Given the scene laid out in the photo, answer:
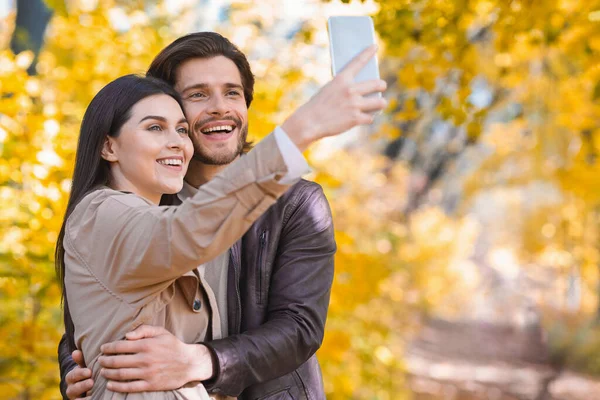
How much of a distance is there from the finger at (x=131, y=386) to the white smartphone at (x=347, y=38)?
76 cm

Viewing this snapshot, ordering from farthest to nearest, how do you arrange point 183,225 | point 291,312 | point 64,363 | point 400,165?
point 400,165 < point 64,363 < point 291,312 < point 183,225

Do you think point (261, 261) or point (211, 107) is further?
point (211, 107)

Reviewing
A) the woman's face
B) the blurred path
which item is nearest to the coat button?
the woman's face

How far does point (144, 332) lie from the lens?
4.86 feet

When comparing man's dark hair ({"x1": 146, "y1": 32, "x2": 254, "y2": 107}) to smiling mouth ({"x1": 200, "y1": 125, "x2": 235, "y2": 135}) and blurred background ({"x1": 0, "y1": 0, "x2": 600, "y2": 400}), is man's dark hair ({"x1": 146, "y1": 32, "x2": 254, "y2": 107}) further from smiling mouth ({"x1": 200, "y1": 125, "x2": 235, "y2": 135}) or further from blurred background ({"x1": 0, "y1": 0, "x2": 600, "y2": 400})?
blurred background ({"x1": 0, "y1": 0, "x2": 600, "y2": 400})

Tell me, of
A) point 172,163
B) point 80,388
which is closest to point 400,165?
point 172,163

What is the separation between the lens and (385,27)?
3.31 metres

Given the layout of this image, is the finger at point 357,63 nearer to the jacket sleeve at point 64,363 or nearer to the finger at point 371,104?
the finger at point 371,104

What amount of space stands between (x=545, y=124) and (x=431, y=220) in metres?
3.48

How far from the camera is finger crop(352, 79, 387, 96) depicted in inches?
49.8

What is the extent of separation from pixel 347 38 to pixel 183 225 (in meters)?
0.47

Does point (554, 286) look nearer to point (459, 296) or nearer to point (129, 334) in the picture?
point (459, 296)

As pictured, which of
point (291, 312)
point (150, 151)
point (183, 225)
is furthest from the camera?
point (291, 312)

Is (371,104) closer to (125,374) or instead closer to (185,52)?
(125,374)
